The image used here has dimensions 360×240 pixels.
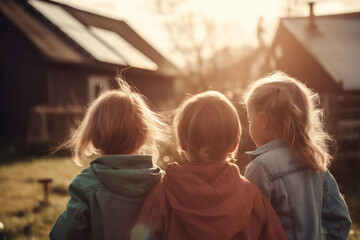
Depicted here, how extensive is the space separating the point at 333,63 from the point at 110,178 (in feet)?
30.9

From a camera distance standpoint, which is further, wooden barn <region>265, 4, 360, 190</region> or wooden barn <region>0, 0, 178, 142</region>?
wooden barn <region>0, 0, 178, 142</region>

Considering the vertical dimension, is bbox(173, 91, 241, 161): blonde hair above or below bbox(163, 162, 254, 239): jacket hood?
above

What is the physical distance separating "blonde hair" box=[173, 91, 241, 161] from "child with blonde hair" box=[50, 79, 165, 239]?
33 cm

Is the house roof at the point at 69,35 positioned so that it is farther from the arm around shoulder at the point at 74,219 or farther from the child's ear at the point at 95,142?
the arm around shoulder at the point at 74,219

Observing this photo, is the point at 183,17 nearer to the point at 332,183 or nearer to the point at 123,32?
the point at 123,32

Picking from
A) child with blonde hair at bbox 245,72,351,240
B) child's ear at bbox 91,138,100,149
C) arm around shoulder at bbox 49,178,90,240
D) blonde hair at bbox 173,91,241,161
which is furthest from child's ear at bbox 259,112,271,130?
arm around shoulder at bbox 49,178,90,240

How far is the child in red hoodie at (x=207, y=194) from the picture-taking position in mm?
1717

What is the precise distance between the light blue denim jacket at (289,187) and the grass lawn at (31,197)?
2.01 meters

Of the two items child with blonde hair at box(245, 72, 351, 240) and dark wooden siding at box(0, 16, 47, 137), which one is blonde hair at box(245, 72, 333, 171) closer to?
child with blonde hair at box(245, 72, 351, 240)

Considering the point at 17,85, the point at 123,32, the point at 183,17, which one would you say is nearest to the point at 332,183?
the point at 17,85

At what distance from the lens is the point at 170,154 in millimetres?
7762

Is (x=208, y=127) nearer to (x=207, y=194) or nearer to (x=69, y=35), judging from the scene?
(x=207, y=194)

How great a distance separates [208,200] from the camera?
172 cm

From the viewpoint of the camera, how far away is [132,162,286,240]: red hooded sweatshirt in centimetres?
171
